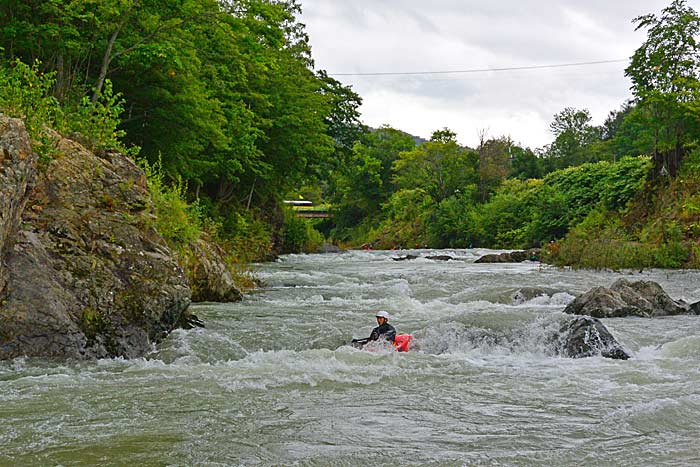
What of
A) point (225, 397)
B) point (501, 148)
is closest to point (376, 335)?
point (225, 397)

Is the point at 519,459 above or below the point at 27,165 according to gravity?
below

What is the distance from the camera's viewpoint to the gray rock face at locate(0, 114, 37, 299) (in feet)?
25.8

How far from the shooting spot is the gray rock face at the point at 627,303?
40.0ft

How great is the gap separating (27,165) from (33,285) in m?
1.45

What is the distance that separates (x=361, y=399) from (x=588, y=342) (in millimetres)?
3857

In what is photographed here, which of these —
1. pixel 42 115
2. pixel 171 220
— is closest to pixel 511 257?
pixel 171 220

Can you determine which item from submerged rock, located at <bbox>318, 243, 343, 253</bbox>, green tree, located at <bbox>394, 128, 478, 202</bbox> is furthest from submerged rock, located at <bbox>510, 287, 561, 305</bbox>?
green tree, located at <bbox>394, 128, 478, 202</bbox>

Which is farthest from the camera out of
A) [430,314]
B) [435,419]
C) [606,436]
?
[430,314]

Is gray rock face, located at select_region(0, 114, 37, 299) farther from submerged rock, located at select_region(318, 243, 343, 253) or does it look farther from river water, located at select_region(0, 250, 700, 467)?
submerged rock, located at select_region(318, 243, 343, 253)

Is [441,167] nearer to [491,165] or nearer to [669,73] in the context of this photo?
[491,165]

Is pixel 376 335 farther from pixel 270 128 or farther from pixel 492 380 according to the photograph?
pixel 270 128

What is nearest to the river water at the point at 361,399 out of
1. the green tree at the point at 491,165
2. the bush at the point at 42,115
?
the bush at the point at 42,115

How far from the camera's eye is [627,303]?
12.6m

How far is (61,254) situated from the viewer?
8.78m
